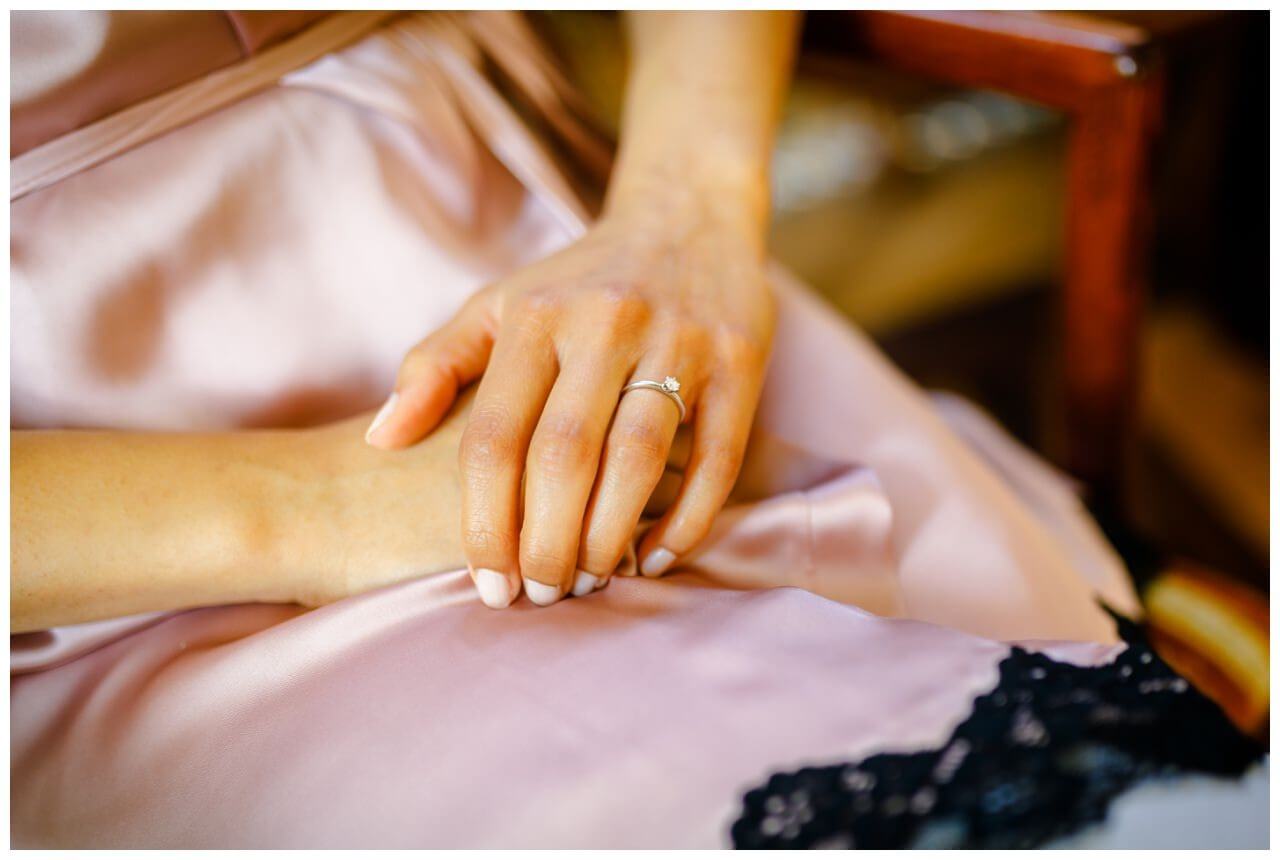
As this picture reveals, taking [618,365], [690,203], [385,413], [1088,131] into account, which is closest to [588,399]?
[618,365]

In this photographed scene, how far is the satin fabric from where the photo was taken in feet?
1.45

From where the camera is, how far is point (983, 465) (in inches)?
29.3

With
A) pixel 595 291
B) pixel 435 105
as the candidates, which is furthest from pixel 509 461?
pixel 435 105

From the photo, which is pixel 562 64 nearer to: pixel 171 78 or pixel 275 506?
pixel 171 78

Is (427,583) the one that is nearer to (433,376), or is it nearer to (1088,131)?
(433,376)

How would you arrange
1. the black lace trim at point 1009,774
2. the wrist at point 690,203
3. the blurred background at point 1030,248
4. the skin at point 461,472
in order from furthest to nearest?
1. the blurred background at point 1030,248
2. the wrist at point 690,203
3. the skin at point 461,472
4. the black lace trim at point 1009,774

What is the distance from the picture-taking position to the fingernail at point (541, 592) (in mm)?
507

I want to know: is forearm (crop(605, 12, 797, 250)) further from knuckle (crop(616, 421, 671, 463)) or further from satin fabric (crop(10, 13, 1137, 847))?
knuckle (crop(616, 421, 671, 463))

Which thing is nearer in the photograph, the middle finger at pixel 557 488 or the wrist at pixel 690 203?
the middle finger at pixel 557 488

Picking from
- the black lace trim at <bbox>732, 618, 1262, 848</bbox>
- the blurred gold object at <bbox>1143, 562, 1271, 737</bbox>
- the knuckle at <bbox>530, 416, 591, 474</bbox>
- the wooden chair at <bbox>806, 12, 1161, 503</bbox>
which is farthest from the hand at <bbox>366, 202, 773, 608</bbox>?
the blurred gold object at <bbox>1143, 562, 1271, 737</bbox>

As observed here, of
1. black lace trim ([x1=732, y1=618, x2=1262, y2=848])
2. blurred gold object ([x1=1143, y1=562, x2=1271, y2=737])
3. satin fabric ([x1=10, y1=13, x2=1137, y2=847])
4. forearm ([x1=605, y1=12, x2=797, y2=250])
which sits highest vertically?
forearm ([x1=605, y1=12, x2=797, y2=250])

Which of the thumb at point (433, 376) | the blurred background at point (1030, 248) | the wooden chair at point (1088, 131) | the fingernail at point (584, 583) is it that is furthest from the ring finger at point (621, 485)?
the blurred background at point (1030, 248)

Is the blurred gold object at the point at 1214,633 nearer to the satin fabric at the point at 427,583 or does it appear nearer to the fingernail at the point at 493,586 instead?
the satin fabric at the point at 427,583

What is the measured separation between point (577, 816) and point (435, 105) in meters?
0.52
